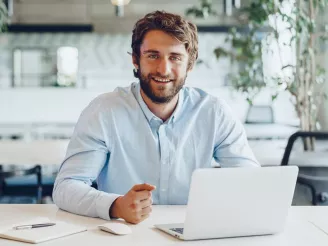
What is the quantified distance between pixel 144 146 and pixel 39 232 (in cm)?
65

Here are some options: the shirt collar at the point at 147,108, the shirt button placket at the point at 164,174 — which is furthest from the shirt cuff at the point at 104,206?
the shirt collar at the point at 147,108

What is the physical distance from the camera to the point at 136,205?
153 centimetres

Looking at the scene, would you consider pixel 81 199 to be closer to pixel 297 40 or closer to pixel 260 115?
pixel 297 40

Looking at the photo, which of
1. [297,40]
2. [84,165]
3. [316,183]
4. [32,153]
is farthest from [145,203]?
[297,40]

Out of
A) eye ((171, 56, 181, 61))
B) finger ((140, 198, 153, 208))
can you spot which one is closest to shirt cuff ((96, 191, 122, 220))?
finger ((140, 198, 153, 208))

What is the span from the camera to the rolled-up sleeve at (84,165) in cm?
169

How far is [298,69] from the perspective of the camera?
165 inches

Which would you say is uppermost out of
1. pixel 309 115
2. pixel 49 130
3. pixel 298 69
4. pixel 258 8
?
pixel 258 8

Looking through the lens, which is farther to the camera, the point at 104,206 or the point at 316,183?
the point at 316,183

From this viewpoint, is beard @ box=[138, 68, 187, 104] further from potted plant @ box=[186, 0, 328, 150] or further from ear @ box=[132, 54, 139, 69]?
potted plant @ box=[186, 0, 328, 150]

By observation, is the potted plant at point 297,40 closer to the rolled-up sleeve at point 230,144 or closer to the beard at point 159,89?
the rolled-up sleeve at point 230,144

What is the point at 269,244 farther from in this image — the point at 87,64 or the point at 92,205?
the point at 87,64

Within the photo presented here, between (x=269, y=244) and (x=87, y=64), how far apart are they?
9.25 meters

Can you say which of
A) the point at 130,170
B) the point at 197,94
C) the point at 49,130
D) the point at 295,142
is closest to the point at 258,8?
the point at 295,142
